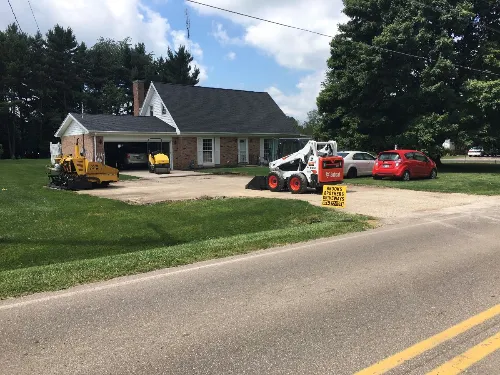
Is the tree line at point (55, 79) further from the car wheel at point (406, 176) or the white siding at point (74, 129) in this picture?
the car wheel at point (406, 176)

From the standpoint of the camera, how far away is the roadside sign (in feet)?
40.9

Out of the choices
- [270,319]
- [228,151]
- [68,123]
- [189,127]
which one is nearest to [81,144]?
[68,123]

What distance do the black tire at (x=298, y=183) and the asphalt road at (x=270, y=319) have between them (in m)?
9.69

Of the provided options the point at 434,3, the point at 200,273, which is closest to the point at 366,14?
the point at 434,3

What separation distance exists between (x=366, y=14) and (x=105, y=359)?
29.6 metres

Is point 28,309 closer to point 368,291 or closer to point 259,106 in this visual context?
point 368,291

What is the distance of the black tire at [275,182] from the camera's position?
17.7 metres

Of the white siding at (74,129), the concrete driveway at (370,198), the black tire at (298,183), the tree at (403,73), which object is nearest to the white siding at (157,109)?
the white siding at (74,129)

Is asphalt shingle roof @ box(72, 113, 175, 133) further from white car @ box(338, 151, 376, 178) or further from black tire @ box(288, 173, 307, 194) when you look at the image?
black tire @ box(288, 173, 307, 194)

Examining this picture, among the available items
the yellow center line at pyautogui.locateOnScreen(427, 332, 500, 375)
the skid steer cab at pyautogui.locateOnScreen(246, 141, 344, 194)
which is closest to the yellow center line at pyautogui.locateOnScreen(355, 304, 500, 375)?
the yellow center line at pyautogui.locateOnScreen(427, 332, 500, 375)

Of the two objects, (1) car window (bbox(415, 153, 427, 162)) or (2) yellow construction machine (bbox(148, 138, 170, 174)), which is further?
(2) yellow construction machine (bbox(148, 138, 170, 174))

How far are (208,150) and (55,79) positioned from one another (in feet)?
130

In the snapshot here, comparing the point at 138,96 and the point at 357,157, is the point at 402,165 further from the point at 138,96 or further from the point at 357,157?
the point at 138,96

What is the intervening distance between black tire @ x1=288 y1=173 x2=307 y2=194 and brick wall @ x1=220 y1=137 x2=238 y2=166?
59.3 feet
